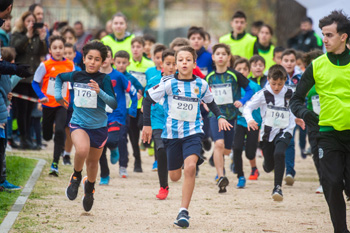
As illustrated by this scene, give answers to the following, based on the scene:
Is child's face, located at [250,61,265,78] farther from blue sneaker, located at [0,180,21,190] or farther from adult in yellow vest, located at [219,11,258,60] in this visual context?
blue sneaker, located at [0,180,21,190]

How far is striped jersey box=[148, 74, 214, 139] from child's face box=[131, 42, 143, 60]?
439cm

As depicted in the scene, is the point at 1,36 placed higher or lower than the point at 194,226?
higher

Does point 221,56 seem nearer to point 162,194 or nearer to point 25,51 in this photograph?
point 162,194

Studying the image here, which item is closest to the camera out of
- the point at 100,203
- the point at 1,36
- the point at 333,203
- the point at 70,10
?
the point at 333,203

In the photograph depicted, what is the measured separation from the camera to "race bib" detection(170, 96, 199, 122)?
7.37 m

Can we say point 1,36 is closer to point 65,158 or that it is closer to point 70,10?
point 65,158

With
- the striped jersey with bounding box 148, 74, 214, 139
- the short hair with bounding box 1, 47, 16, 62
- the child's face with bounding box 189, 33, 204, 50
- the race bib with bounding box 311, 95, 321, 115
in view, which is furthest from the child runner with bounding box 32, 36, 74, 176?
the race bib with bounding box 311, 95, 321, 115

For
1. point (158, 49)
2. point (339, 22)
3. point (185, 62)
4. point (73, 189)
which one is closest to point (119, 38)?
point (158, 49)

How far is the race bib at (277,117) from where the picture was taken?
9180mm

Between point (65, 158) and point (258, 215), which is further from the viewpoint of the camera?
point (65, 158)

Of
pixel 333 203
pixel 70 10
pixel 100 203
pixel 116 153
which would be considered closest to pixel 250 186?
pixel 116 153

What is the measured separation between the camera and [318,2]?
14359 millimetres

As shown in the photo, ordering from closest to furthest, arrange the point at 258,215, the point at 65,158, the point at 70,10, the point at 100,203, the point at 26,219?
the point at 26,219 → the point at 258,215 → the point at 100,203 → the point at 65,158 → the point at 70,10

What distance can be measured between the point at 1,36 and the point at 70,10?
1224cm
